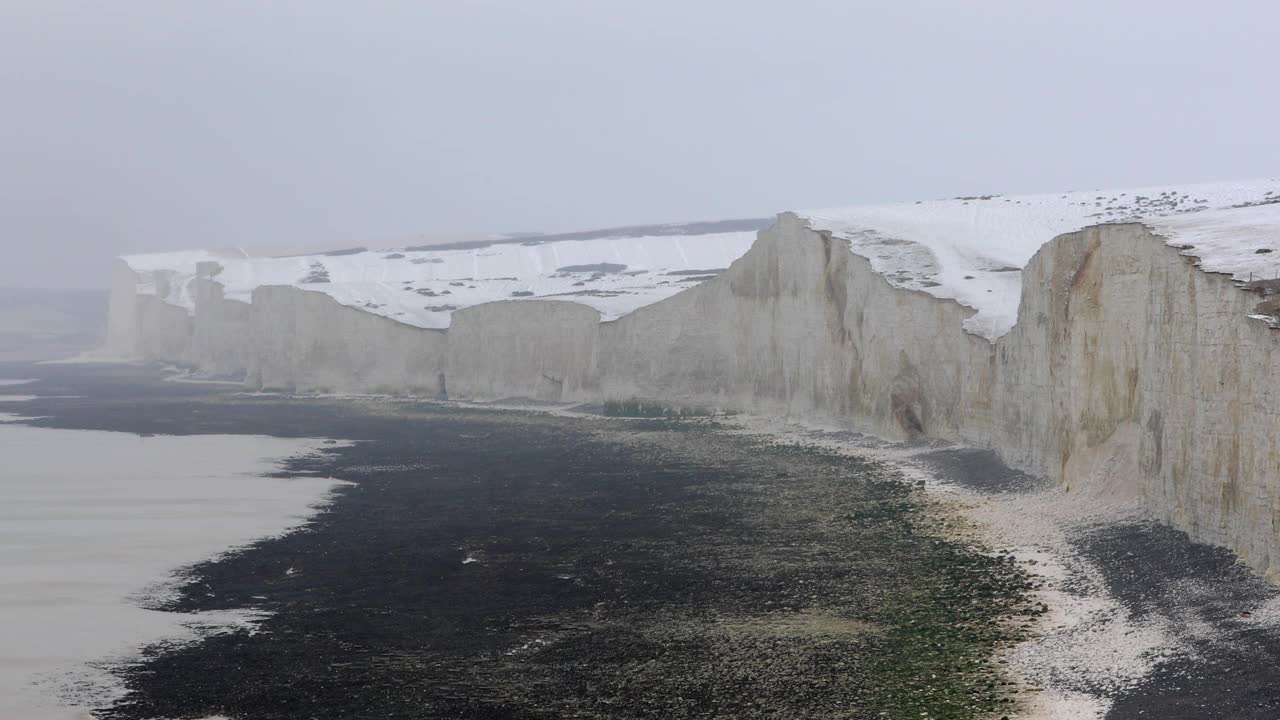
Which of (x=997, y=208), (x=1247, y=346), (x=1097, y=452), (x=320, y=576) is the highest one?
(x=997, y=208)

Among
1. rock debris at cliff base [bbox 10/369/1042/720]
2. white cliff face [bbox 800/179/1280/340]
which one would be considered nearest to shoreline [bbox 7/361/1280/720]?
rock debris at cliff base [bbox 10/369/1042/720]

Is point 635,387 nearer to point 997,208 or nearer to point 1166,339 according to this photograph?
point 997,208

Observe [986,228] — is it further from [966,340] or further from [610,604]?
[610,604]

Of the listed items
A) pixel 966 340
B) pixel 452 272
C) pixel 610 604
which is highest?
pixel 452 272

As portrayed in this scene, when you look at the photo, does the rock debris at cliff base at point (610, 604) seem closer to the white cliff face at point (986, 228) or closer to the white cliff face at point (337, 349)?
the white cliff face at point (986, 228)

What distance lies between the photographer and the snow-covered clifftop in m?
13.1

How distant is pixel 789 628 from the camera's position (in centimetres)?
1214

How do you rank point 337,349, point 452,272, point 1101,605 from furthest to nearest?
point 452,272, point 337,349, point 1101,605

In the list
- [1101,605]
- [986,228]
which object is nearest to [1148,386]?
[1101,605]

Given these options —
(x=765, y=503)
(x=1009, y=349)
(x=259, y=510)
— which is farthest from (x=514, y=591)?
(x=1009, y=349)

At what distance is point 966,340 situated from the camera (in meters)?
22.6

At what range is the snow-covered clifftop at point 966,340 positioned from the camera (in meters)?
13.1

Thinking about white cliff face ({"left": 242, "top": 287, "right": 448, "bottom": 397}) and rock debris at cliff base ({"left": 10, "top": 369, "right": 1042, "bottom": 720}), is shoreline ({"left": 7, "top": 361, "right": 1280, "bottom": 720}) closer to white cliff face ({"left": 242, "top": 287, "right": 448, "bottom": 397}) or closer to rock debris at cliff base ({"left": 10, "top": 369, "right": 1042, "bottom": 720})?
rock debris at cliff base ({"left": 10, "top": 369, "right": 1042, "bottom": 720})

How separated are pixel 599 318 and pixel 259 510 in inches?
695
